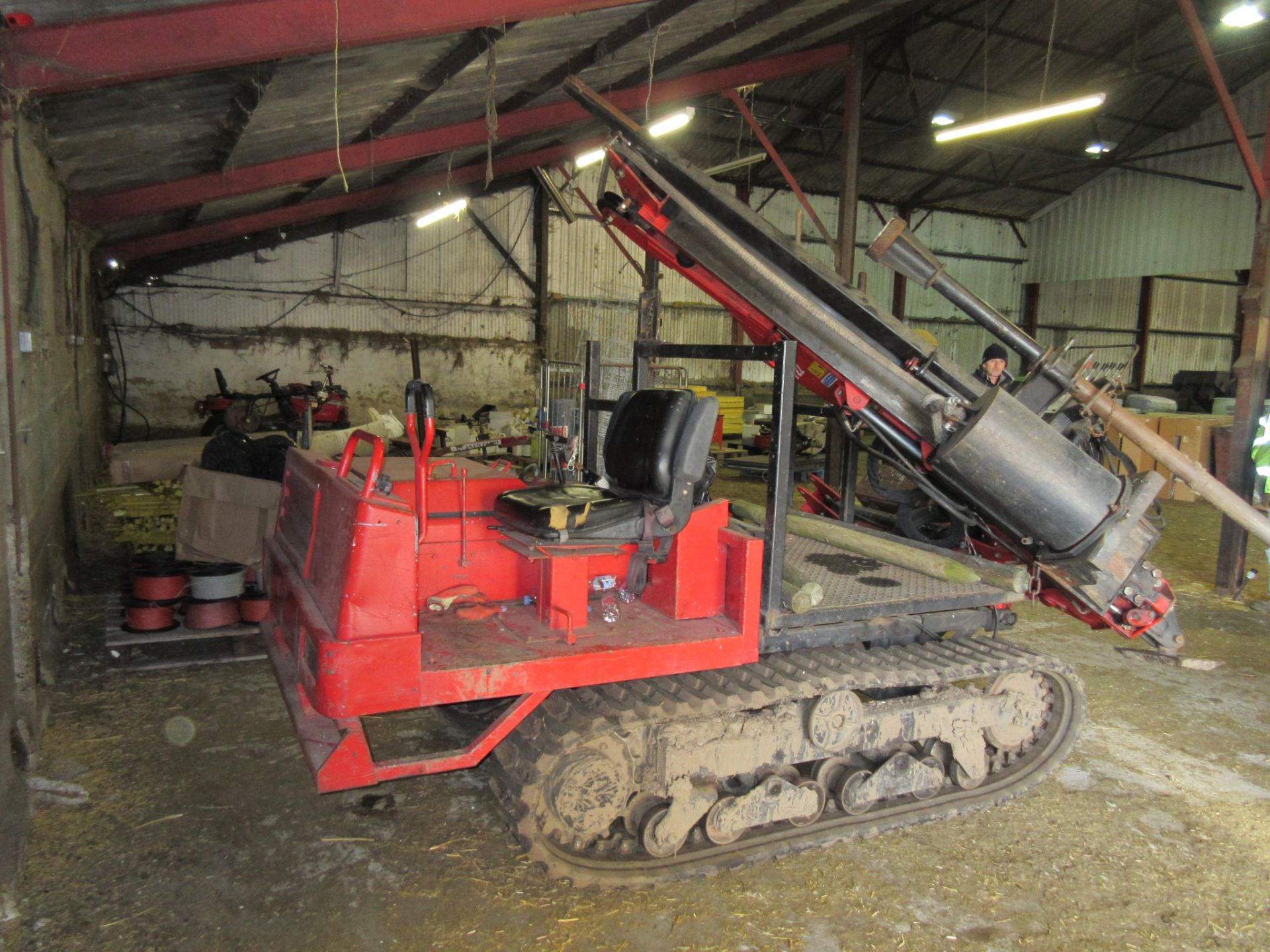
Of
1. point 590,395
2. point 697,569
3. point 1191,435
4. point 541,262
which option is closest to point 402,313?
point 541,262

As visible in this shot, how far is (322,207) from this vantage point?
12.3 metres

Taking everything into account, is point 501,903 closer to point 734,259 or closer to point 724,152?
point 734,259

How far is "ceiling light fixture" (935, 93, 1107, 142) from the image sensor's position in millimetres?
9250

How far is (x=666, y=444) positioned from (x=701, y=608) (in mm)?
693

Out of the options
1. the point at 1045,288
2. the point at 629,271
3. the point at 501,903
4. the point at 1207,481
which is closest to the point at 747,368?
the point at 629,271

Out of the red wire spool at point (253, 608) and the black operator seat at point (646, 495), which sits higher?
the black operator seat at point (646, 495)

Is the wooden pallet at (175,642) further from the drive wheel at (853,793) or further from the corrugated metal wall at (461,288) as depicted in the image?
the corrugated metal wall at (461,288)

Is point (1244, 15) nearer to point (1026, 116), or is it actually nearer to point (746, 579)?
point (1026, 116)

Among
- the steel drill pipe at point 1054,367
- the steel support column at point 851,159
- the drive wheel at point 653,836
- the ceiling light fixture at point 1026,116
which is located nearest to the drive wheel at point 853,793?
the drive wheel at point 653,836

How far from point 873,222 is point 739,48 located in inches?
505

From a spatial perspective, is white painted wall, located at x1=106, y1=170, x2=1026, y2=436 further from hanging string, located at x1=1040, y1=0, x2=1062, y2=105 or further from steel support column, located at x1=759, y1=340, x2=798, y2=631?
steel support column, located at x1=759, y1=340, x2=798, y2=631

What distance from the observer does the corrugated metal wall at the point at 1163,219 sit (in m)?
19.0

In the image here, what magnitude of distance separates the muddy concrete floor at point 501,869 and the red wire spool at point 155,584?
0.95 m

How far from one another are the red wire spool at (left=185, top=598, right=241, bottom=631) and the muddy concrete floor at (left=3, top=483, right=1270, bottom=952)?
953mm
